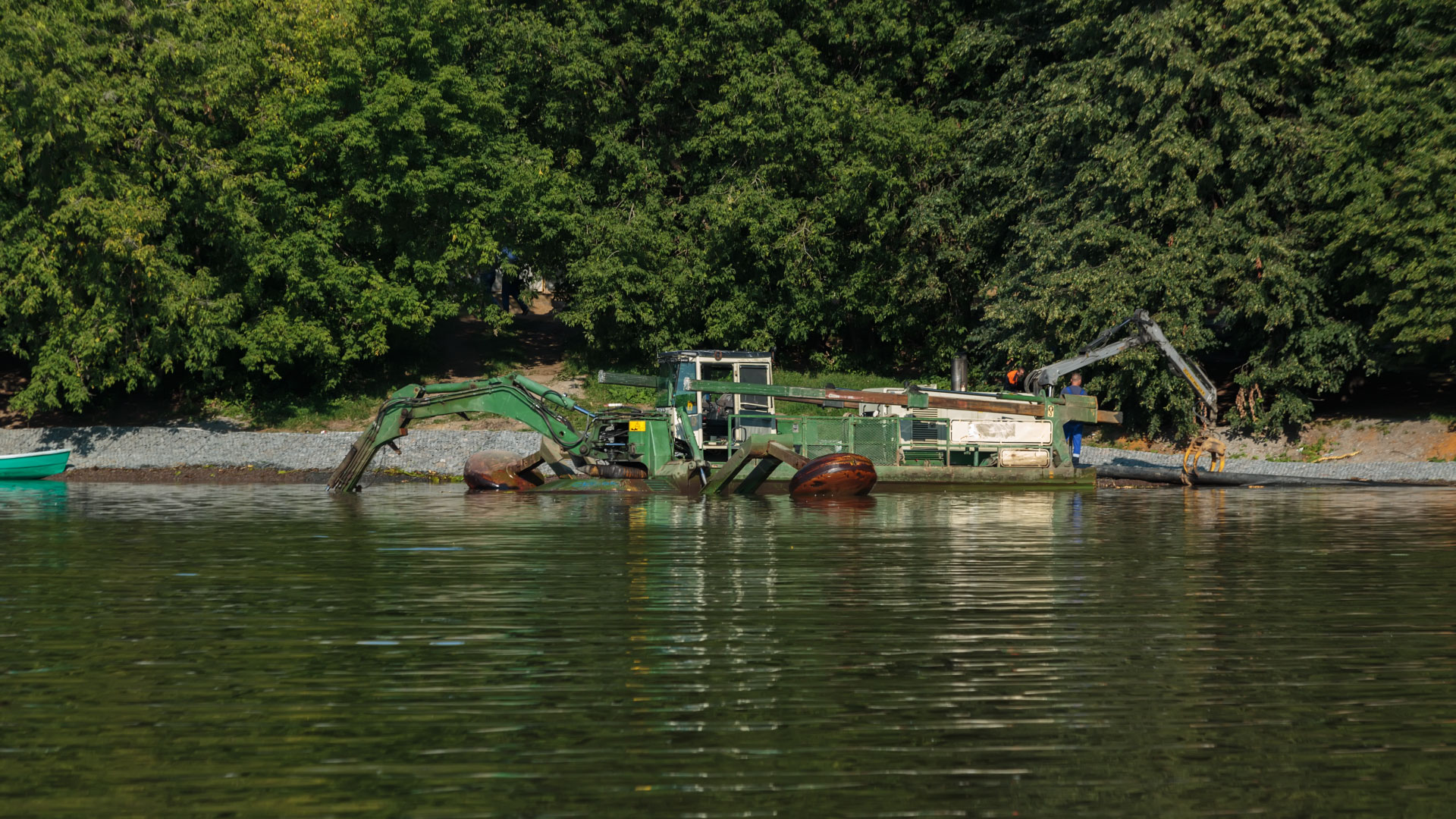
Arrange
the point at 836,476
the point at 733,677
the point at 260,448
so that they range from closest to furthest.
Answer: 1. the point at 733,677
2. the point at 836,476
3. the point at 260,448

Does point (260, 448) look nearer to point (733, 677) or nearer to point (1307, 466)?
point (1307, 466)

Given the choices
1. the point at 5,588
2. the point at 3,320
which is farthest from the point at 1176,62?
the point at 3,320

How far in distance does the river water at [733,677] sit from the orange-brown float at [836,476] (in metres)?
8.34

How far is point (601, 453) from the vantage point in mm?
30766

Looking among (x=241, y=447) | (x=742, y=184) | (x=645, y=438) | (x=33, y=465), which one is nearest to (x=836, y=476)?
(x=645, y=438)

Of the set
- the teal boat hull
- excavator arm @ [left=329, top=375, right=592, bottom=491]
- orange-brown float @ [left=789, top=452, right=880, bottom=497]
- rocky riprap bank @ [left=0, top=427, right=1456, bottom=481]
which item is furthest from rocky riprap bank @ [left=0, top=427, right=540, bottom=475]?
orange-brown float @ [left=789, top=452, right=880, bottom=497]

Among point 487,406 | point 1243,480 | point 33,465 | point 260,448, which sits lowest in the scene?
point 1243,480

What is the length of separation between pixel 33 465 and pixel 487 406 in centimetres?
1698

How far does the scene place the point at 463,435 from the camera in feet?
140

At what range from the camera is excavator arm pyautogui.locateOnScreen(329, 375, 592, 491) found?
30.7m

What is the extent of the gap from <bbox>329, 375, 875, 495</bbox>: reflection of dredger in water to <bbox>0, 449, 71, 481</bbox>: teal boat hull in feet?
40.5

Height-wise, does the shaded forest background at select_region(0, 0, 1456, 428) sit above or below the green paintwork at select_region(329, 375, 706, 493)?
above

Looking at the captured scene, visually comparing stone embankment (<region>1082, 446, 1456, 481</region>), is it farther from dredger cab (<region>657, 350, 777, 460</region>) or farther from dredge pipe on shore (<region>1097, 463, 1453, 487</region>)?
dredger cab (<region>657, 350, 777, 460</region>)

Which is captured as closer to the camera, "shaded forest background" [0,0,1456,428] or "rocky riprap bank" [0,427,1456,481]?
"shaded forest background" [0,0,1456,428]
